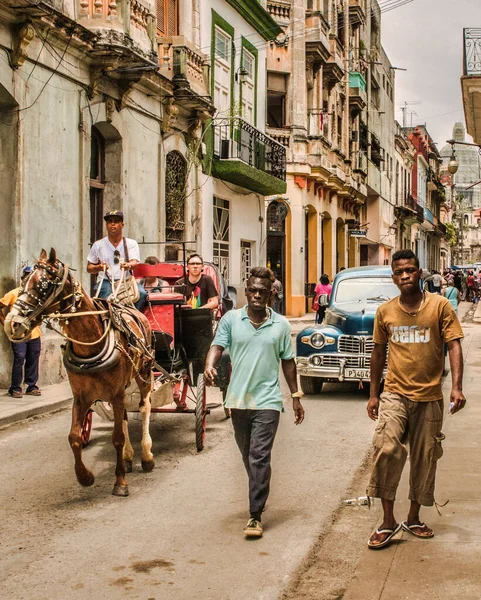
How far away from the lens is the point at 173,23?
66.4 ft

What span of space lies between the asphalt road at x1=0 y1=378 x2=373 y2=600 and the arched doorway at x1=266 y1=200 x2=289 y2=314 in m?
21.7

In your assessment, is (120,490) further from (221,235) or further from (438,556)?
(221,235)

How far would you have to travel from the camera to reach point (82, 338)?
22.4 feet

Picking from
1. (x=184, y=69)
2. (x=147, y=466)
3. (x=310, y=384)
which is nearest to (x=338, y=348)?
(x=310, y=384)

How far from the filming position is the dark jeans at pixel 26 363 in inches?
467

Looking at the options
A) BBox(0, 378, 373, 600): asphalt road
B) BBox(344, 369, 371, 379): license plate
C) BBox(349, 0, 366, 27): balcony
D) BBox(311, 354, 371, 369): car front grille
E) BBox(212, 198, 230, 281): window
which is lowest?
BBox(0, 378, 373, 600): asphalt road

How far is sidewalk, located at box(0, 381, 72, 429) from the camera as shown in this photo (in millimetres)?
10641

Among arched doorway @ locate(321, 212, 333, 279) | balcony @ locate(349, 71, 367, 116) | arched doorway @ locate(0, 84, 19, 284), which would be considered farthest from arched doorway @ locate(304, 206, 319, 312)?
arched doorway @ locate(0, 84, 19, 284)

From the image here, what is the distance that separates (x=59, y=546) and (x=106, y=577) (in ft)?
2.46

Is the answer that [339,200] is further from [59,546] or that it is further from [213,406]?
[59,546]

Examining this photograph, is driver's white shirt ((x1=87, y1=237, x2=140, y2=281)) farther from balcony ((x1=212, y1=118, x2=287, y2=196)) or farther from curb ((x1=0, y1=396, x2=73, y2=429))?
balcony ((x1=212, y1=118, x2=287, y2=196))

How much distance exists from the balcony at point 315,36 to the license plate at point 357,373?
22.3 m

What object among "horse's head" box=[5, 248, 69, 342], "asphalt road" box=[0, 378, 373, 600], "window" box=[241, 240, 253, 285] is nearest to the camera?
"asphalt road" box=[0, 378, 373, 600]

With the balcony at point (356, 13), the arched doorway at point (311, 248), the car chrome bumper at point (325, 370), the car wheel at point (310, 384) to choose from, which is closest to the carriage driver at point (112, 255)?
the car chrome bumper at point (325, 370)
